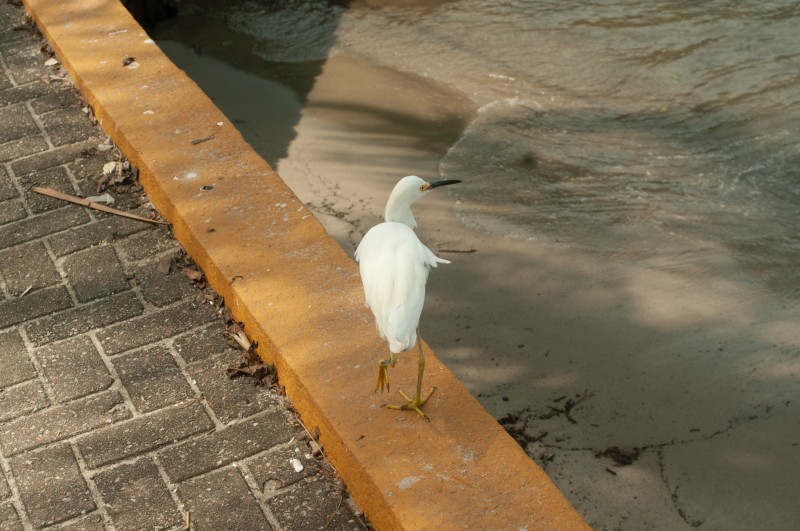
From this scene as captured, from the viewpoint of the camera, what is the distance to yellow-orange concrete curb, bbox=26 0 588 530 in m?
3.31

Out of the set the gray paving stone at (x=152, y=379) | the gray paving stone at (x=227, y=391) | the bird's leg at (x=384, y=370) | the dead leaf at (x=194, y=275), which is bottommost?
the gray paving stone at (x=152, y=379)

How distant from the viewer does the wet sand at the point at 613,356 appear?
4648 mm

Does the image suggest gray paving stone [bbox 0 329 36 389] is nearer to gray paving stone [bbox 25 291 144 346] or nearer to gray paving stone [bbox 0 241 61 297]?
gray paving stone [bbox 25 291 144 346]

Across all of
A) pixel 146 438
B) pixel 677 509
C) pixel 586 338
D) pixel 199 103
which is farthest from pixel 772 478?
pixel 199 103

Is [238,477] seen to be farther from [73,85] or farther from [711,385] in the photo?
[73,85]

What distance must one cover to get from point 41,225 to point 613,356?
2834 millimetres

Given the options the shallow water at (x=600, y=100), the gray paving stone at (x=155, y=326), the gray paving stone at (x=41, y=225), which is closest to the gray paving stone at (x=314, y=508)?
the gray paving stone at (x=155, y=326)

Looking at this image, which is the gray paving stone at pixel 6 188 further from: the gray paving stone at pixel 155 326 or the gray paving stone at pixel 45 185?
the gray paving stone at pixel 155 326

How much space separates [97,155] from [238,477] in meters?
2.29

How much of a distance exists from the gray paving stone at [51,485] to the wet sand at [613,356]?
80.8 inches

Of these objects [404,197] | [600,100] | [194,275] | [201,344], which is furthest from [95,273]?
[600,100]

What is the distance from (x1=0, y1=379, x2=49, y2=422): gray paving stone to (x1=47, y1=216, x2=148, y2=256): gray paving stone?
2.76 ft

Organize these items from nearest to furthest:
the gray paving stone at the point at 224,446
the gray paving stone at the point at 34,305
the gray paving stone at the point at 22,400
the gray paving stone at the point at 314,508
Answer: the gray paving stone at the point at 314,508, the gray paving stone at the point at 224,446, the gray paving stone at the point at 22,400, the gray paving stone at the point at 34,305

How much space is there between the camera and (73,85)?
591cm
